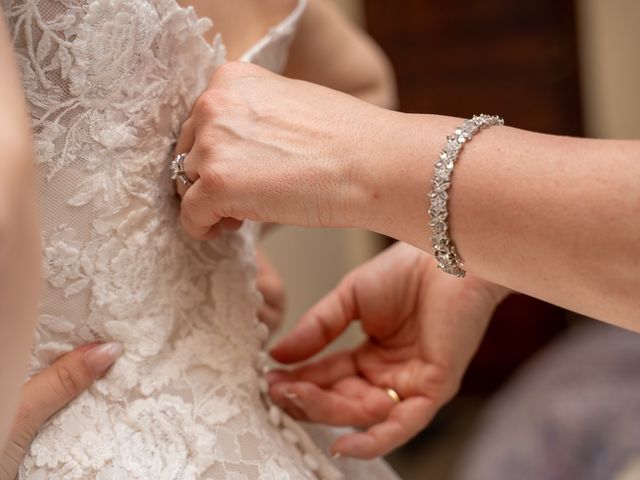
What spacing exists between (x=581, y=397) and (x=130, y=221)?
2.19m

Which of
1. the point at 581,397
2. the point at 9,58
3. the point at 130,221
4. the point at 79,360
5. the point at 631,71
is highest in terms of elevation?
the point at 9,58

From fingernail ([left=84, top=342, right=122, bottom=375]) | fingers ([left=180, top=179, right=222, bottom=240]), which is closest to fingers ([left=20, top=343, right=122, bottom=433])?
fingernail ([left=84, top=342, right=122, bottom=375])

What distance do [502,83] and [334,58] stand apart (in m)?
2.38

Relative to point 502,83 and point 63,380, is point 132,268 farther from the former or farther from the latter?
point 502,83

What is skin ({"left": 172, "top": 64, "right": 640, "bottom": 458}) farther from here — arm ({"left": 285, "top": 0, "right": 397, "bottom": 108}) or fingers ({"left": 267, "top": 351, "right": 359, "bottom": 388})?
arm ({"left": 285, "top": 0, "right": 397, "bottom": 108})

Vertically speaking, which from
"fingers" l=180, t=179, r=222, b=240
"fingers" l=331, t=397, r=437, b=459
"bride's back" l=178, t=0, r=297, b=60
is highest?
"bride's back" l=178, t=0, r=297, b=60

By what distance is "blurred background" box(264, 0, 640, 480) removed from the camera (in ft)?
11.3

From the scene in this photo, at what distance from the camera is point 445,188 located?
763mm

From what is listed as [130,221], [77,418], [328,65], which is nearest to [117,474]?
[77,418]

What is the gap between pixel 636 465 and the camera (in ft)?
8.06

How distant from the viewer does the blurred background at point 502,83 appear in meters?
3.44

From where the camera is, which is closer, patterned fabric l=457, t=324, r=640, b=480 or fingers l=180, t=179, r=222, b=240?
fingers l=180, t=179, r=222, b=240

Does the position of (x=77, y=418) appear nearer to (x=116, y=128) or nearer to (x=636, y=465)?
(x=116, y=128)

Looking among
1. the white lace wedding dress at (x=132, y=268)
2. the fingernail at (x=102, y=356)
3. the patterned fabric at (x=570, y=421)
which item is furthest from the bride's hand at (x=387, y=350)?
the patterned fabric at (x=570, y=421)
